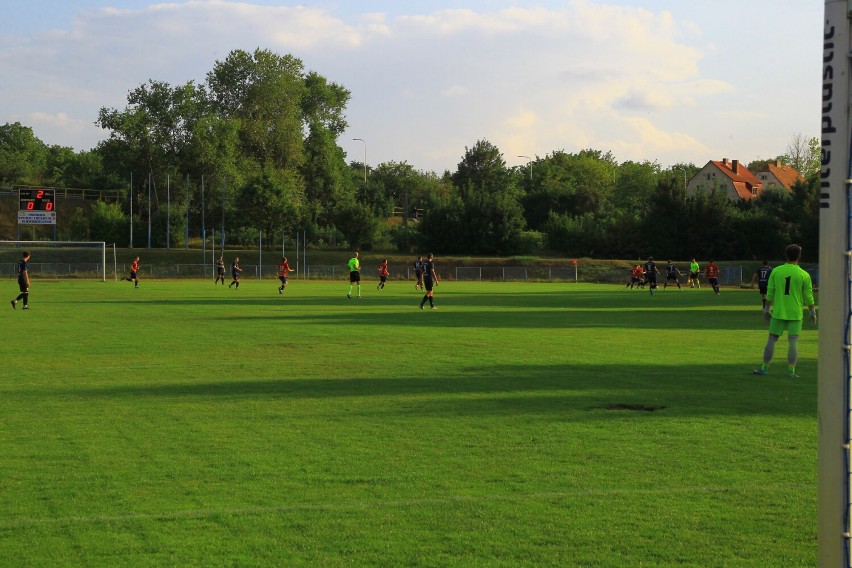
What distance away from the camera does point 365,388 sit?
13.7m

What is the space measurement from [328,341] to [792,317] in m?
10.1

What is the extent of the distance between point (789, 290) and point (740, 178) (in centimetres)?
12454

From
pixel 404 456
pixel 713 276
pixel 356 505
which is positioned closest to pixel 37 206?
pixel 713 276

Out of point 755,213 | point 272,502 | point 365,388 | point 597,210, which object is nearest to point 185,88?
point 597,210

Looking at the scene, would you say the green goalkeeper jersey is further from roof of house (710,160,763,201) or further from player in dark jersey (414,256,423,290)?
roof of house (710,160,763,201)

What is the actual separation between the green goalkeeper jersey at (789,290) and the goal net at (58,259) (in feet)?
194

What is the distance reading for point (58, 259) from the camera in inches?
3044

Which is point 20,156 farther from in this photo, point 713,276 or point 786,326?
point 786,326

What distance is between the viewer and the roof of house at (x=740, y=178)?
5138 inches

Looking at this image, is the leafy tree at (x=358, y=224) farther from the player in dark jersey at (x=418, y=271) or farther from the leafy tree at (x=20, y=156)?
the leafy tree at (x=20, y=156)

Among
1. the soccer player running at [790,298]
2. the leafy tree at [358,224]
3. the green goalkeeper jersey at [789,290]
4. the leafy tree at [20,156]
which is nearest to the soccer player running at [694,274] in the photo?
the leafy tree at [358,224]

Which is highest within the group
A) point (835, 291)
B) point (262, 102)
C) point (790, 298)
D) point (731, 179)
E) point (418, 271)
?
point (262, 102)

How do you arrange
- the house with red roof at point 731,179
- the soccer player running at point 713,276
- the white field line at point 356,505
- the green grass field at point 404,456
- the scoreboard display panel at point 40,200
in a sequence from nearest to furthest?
the green grass field at point 404,456 < the white field line at point 356,505 < the soccer player running at point 713,276 < the scoreboard display panel at point 40,200 < the house with red roof at point 731,179

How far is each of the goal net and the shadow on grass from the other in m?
56.6
